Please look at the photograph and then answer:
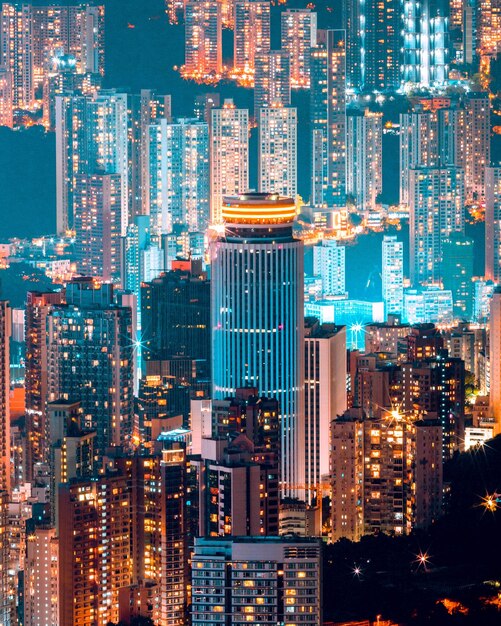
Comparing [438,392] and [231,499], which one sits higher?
[438,392]

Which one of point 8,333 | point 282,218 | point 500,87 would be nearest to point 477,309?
point 500,87

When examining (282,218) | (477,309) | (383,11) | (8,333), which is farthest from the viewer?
(383,11)

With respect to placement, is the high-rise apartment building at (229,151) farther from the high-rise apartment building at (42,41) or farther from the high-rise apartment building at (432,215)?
the high-rise apartment building at (432,215)

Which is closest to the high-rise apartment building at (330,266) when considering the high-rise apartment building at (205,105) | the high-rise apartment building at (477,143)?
the high-rise apartment building at (477,143)

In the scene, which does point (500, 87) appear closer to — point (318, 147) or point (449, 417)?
point (318, 147)

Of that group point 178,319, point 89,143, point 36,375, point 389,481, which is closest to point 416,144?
point 89,143

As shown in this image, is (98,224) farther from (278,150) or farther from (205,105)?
(278,150)
